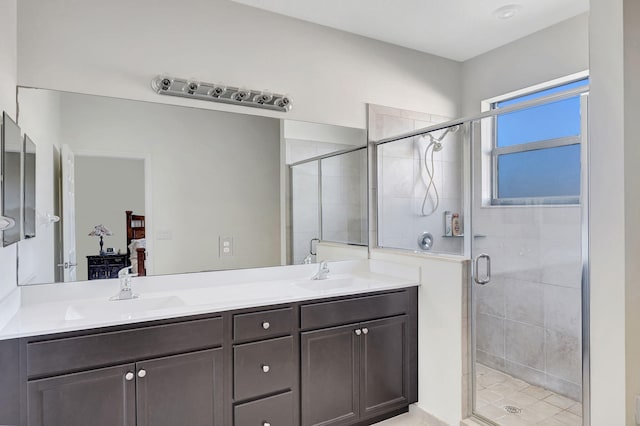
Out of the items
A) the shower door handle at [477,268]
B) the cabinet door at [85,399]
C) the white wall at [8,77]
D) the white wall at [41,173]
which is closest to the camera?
the cabinet door at [85,399]

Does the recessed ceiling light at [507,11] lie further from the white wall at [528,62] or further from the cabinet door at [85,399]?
the cabinet door at [85,399]

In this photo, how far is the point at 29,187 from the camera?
182cm

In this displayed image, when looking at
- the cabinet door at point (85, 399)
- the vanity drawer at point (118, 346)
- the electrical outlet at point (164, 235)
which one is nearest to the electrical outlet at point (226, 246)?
the electrical outlet at point (164, 235)

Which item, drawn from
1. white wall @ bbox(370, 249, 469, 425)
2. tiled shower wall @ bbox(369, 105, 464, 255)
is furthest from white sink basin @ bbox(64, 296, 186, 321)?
tiled shower wall @ bbox(369, 105, 464, 255)

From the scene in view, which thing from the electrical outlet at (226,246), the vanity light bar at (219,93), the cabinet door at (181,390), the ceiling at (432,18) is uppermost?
the ceiling at (432,18)

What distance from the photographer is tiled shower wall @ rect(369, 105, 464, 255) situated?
2900 millimetres

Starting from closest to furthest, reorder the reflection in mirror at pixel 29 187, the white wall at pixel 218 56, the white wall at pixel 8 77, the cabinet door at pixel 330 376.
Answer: the white wall at pixel 8 77
the reflection in mirror at pixel 29 187
the white wall at pixel 218 56
the cabinet door at pixel 330 376

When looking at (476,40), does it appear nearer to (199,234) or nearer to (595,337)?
(595,337)

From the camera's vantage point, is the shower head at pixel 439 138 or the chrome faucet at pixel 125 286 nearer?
the chrome faucet at pixel 125 286

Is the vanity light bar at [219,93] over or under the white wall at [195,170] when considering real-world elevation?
over

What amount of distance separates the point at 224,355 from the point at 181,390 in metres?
0.24

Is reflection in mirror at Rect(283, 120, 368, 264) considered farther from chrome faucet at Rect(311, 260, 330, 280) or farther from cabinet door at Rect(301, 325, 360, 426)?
cabinet door at Rect(301, 325, 360, 426)

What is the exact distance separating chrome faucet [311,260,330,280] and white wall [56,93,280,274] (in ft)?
0.96

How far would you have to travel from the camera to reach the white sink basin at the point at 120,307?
1.85 meters
